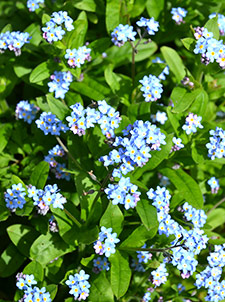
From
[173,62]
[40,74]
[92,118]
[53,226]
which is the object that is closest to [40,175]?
[53,226]

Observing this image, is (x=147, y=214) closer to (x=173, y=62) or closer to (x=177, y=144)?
(x=177, y=144)

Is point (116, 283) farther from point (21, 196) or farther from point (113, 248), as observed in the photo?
point (21, 196)

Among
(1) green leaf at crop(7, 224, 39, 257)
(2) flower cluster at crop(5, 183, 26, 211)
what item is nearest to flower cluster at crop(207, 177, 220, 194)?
(1) green leaf at crop(7, 224, 39, 257)

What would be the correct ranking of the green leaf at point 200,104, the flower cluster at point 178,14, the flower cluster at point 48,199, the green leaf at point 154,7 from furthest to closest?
the green leaf at point 154,7 < the flower cluster at point 178,14 < the green leaf at point 200,104 < the flower cluster at point 48,199

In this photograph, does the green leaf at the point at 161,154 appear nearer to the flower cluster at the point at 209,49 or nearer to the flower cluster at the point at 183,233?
the flower cluster at the point at 183,233

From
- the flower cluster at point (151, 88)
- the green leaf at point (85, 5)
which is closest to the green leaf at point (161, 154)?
the flower cluster at point (151, 88)

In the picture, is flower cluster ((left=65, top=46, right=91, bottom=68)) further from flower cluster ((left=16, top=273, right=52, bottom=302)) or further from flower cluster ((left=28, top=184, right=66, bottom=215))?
flower cluster ((left=16, top=273, right=52, bottom=302))

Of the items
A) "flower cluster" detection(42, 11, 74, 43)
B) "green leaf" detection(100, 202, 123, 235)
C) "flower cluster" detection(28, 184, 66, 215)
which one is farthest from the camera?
"flower cluster" detection(42, 11, 74, 43)
